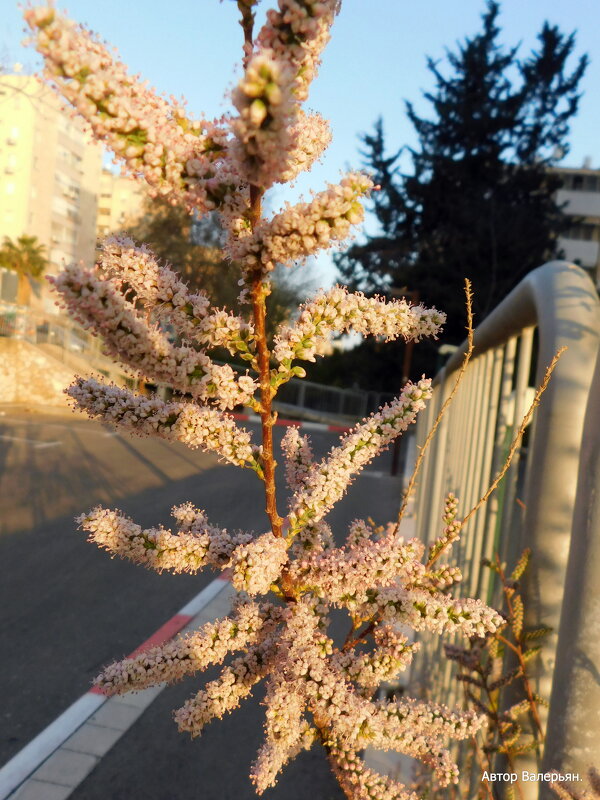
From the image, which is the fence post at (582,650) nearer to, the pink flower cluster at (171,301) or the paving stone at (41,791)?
the pink flower cluster at (171,301)

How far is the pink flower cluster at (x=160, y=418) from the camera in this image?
1254 millimetres

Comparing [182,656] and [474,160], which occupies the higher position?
[474,160]

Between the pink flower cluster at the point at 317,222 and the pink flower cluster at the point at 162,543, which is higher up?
the pink flower cluster at the point at 317,222

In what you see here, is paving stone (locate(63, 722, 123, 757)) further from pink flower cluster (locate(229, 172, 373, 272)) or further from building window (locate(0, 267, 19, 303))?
building window (locate(0, 267, 19, 303))

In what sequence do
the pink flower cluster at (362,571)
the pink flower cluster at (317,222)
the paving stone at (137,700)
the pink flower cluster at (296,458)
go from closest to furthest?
the pink flower cluster at (317,222), the pink flower cluster at (362,571), the pink flower cluster at (296,458), the paving stone at (137,700)

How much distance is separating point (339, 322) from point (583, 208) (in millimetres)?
62617

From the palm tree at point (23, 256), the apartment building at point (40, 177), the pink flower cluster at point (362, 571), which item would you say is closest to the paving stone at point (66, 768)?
the pink flower cluster at point (362, 571)

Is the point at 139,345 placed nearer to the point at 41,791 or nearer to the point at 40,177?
the point at 41,791

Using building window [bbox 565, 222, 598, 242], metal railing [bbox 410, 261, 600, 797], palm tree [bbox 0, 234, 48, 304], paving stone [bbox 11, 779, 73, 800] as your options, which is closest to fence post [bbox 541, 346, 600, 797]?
metal railing [bbox 410, 261, 600, 797]

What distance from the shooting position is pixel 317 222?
94cm

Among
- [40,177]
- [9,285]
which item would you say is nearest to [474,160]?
[9,285]

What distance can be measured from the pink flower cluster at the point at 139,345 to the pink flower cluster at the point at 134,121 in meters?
0.16

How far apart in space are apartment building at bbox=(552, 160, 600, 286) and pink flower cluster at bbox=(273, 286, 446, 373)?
57.9 m

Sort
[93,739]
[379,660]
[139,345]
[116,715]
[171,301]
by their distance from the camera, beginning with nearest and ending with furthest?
[139,345]
[171,301]
[379,660]
[93,739]
[116,715]
